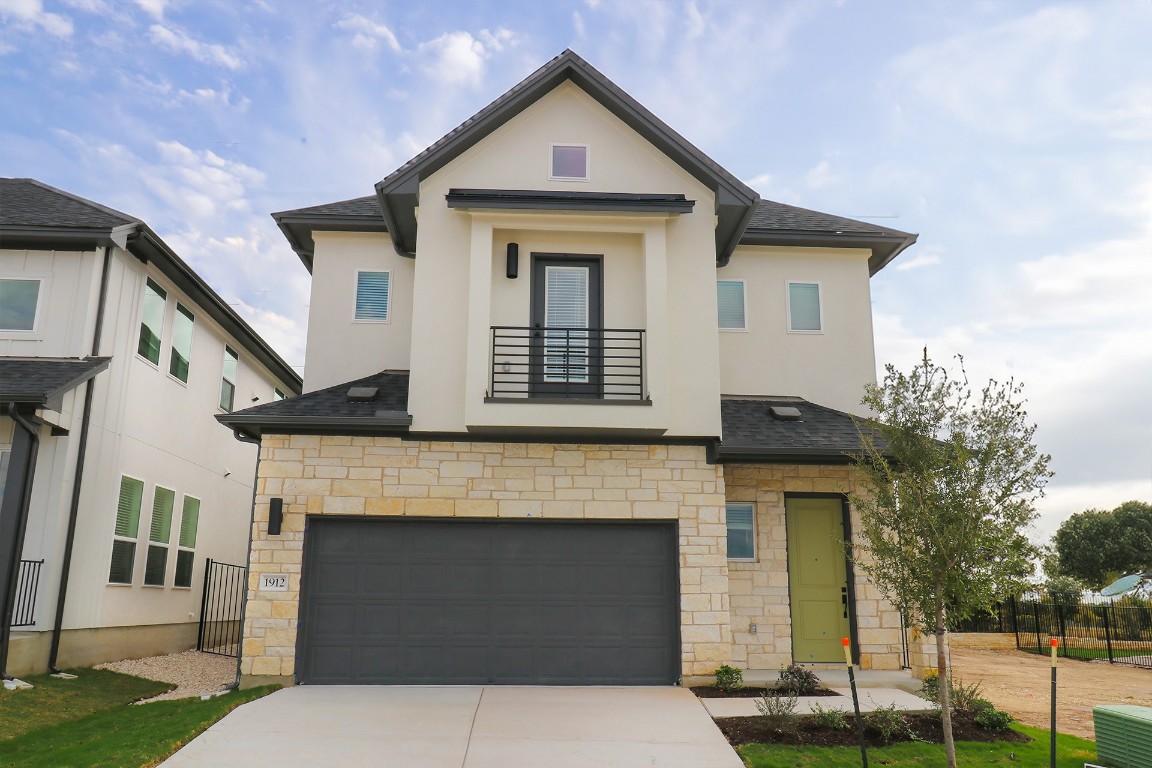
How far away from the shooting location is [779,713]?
855 cm

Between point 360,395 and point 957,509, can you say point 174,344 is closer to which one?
point 360,395

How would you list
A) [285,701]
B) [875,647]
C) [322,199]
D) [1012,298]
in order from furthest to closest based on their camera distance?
[1012,298], [322,199], [875,647], [285,701]

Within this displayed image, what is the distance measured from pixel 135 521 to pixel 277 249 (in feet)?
17.9

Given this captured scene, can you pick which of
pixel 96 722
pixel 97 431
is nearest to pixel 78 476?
pixel 97 431

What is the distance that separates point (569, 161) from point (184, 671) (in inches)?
393

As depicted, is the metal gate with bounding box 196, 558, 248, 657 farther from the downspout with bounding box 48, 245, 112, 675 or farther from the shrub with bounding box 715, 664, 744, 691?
the shrub with bounding box 715, 664, 744, 691

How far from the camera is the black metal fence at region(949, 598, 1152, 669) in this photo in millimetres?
18859

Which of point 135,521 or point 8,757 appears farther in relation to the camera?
point 135,521

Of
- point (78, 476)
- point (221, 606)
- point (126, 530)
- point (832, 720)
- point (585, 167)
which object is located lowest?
point (832, 720)

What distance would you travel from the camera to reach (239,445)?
1848 centimetres

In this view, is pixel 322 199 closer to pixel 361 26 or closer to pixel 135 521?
pixel 361 26

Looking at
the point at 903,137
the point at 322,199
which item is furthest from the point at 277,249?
the point at 903,137

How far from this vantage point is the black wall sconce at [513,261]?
11.6 m

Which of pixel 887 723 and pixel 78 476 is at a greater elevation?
pixel 78 476
